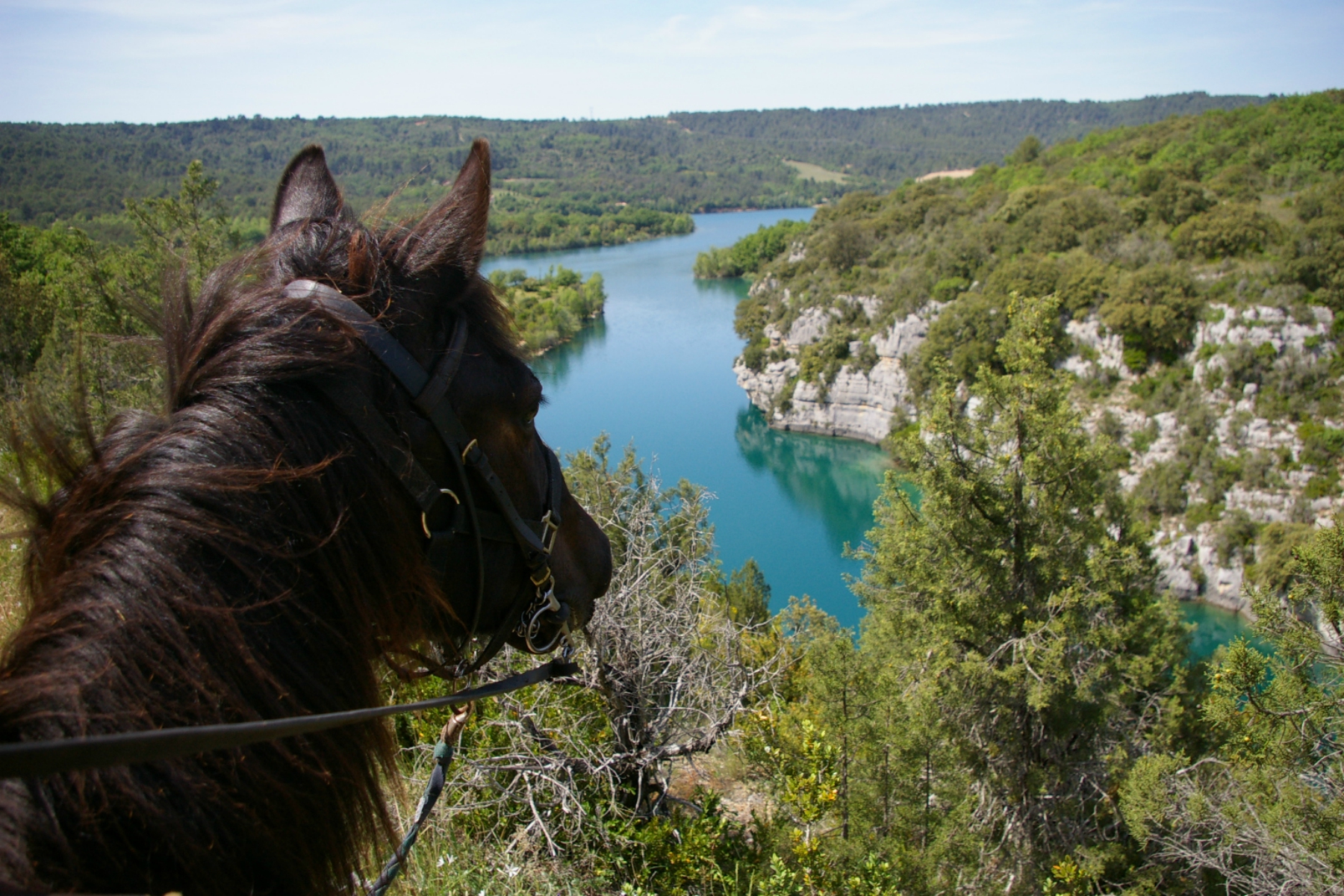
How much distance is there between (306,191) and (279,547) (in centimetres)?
82

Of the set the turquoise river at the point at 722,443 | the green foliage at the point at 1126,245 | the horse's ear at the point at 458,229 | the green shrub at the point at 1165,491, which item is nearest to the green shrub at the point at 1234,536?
the turquoise river at the point at 722,443

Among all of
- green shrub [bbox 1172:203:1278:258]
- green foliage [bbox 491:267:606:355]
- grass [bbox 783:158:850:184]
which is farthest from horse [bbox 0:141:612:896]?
grass [bbox 783:158:850:184]

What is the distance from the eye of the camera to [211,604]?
946mm

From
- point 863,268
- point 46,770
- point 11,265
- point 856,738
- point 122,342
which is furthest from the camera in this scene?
point 863,268

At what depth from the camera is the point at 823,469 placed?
4362 centimetres

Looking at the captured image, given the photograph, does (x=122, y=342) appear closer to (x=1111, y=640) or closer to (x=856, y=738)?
(x=856, y=738)

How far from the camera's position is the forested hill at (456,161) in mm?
35188

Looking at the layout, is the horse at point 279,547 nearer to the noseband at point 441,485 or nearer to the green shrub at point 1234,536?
the noseband at point 441,485

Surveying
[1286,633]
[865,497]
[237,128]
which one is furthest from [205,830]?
[237,128]

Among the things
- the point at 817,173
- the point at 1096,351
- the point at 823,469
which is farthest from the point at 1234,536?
the point at 817,173

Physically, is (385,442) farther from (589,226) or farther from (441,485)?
(589,226)

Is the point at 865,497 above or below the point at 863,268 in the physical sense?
below

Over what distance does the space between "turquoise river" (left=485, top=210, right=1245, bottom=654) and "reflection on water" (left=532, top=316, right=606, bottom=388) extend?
0.17 meters

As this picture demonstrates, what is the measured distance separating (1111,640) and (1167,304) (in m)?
31.7
